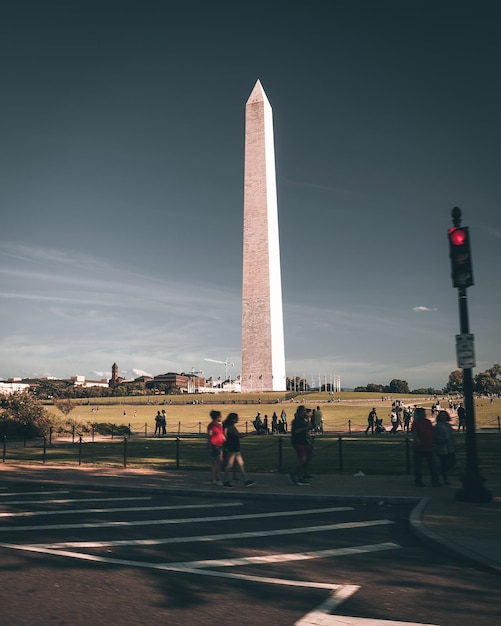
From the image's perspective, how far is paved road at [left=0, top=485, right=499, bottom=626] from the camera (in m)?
5.02

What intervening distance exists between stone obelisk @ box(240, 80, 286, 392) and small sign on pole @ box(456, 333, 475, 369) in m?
55.7

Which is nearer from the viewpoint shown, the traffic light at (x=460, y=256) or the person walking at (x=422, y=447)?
the traffic light at (x=460, y=256)

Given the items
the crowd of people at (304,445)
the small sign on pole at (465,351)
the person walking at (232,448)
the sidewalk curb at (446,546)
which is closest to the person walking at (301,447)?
the crowd of people at (304,445)

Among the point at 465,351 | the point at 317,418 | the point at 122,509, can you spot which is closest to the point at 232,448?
the point at 122,509

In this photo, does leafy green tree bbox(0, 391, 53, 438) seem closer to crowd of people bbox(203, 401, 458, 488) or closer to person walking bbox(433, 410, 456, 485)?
crowd of people bbox(203, 401, 458, 488)

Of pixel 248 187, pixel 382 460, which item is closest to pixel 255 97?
pixel 248 187

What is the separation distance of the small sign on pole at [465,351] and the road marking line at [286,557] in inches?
166

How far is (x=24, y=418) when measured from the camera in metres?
31.9

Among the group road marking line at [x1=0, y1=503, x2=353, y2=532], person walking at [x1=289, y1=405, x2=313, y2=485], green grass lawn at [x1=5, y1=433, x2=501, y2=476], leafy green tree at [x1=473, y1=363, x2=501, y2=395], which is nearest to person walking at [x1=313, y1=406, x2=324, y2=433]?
green grass lawn at [x1=5, y1=433, x2=501, y2=476]

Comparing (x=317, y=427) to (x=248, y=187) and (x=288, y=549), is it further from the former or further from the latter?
(x=248, y=187)

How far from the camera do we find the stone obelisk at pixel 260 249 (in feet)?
219

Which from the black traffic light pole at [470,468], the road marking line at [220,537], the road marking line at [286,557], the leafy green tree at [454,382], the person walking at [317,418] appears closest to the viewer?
the road marking line at [286,557]

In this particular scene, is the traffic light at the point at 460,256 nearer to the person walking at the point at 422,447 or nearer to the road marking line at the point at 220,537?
the person walking at the point at 422,447

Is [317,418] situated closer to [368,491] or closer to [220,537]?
[368,491]
